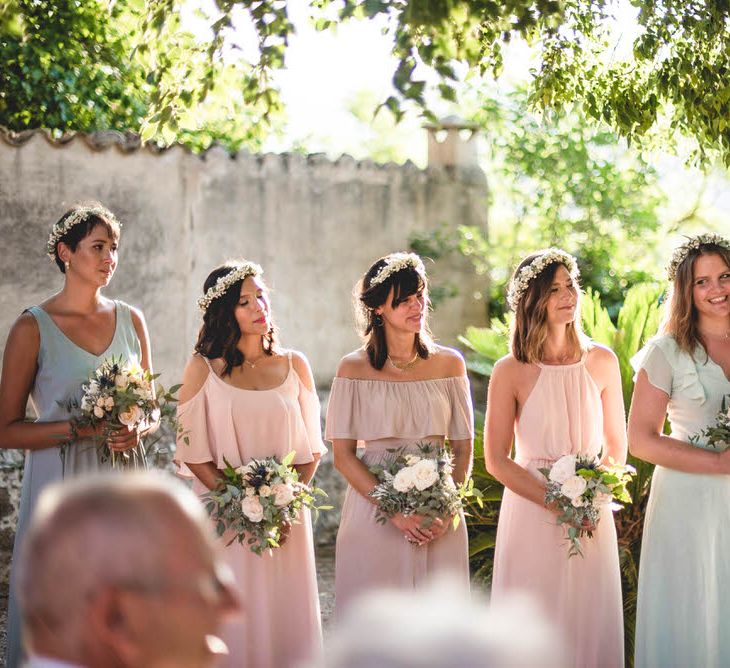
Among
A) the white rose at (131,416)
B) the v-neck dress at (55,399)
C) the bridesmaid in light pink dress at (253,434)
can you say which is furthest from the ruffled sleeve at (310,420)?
the v-neck dress at (55,399)

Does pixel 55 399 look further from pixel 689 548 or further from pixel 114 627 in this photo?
pixel 114 627

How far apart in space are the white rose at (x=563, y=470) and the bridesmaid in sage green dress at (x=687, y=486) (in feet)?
1.06

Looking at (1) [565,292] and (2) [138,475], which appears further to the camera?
(1) [565,292]

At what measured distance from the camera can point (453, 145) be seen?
11305 millimetres

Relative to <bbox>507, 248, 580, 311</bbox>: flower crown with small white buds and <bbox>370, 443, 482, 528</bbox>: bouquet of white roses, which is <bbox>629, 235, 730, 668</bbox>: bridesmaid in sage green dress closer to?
<bbox>507, 248, 580, 311</bbox>: flower crown with small white buds

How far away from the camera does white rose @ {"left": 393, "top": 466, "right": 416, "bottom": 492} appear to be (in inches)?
205

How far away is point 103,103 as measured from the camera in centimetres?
1101

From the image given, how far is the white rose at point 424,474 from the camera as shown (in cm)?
520

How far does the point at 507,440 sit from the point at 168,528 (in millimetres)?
4226

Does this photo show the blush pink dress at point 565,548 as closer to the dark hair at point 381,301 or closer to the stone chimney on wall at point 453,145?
the dark hair at point 381,301

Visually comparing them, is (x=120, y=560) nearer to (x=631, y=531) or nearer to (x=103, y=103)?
(x=631, y=531)

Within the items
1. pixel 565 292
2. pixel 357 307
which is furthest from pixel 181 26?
pixel 565 292

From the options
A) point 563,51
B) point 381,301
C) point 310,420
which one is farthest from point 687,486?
point 563,51

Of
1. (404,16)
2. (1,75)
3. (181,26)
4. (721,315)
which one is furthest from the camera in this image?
(1,75)
